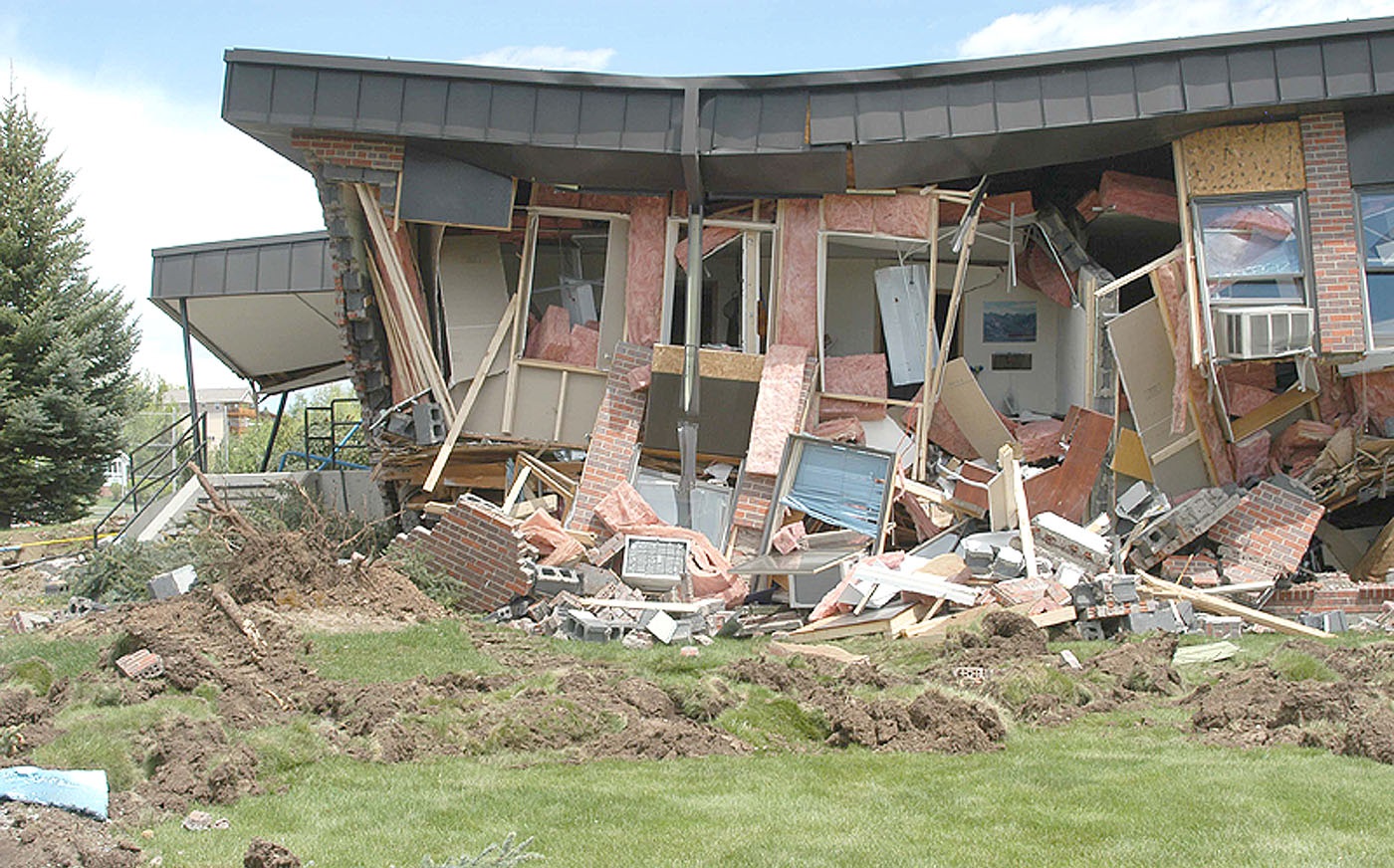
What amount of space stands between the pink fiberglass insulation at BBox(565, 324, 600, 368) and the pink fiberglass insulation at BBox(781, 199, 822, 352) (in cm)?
226

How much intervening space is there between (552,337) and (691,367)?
6.89ft

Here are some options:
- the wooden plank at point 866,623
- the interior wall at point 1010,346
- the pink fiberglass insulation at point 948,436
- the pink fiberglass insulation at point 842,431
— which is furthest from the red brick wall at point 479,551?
the interior wall at point 1010,346

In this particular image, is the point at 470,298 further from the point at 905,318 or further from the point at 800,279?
the point at 905,318

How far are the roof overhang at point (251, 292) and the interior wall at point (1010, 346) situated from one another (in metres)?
8.60

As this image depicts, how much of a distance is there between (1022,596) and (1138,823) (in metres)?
5.30

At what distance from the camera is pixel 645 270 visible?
1555cm

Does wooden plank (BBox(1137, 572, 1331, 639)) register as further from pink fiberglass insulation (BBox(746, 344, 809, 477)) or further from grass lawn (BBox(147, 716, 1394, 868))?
grass lawn (BBox(147, 716, 1394, 868))

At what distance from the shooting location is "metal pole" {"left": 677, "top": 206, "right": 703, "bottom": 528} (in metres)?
14.7

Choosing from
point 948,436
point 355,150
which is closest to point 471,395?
point 355,150

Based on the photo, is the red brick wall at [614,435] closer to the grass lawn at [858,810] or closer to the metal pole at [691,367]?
the metal pole at [691,367]

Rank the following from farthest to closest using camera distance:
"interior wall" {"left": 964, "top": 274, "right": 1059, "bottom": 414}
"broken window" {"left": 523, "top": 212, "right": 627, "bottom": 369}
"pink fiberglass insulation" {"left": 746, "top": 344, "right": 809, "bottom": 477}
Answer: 1. "interior wall" {"left": 964, "top": 274, "right": 1059, "bottom": 414}
2. "broken window" {"left": 523, "top": 212, "right": 627, "bottom": 369}
3. "pink fiberglass insulation" {"left": 746, "top": 344, "right": 809, "bottom": 477}

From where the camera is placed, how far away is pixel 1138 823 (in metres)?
5.82

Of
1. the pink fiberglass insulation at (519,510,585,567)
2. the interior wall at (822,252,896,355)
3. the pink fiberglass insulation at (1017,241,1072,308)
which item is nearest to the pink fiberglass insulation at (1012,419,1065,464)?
the pink fiberglass insulation at (1017,241,1072,308)

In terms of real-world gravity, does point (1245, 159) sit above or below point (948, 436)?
above
